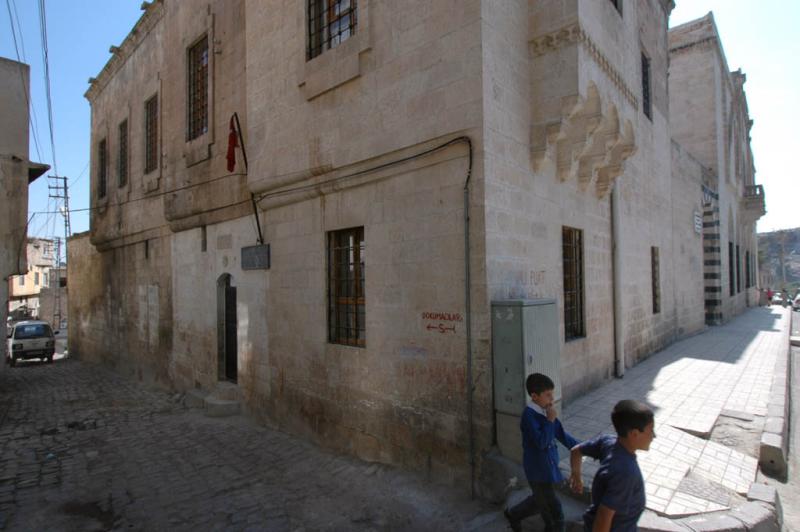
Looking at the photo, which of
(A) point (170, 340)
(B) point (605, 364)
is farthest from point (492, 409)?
(A) point (170, 340)

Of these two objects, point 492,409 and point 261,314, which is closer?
point 492,409

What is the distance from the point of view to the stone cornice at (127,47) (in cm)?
1270

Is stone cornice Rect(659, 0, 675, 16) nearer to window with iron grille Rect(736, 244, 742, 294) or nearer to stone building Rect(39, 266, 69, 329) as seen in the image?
window with iron grille Rect(736, 244, 742, 294)

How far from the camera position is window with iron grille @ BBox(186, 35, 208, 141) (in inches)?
419

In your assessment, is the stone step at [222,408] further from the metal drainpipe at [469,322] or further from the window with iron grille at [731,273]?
the window with iron grille at [731,273]

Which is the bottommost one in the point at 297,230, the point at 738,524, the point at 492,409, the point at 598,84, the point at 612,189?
the point at 738,524

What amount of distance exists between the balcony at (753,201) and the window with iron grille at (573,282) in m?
22.6

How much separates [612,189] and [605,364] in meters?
3.07

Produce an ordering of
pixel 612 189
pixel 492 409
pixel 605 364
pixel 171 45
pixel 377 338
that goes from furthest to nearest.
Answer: pixel 171 45 < pixel 612 189 < pixel 605 364 < pixel 377 338 < pixel 492 409

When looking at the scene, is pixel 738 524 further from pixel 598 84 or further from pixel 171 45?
pixel 171 45

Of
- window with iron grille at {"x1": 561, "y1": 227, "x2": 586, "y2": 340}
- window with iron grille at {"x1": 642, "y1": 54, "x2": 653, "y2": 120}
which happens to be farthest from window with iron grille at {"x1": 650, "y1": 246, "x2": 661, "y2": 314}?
window with iron grille at {"x1": 561, "y1": 227, "x2": 586, "y2": 340}

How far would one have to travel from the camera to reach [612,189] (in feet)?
27.6

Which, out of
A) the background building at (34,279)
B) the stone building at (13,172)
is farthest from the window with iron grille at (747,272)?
the background building at (34,279)

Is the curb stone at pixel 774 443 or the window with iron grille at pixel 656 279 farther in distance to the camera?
the window with iron grille at pixel 656 279
